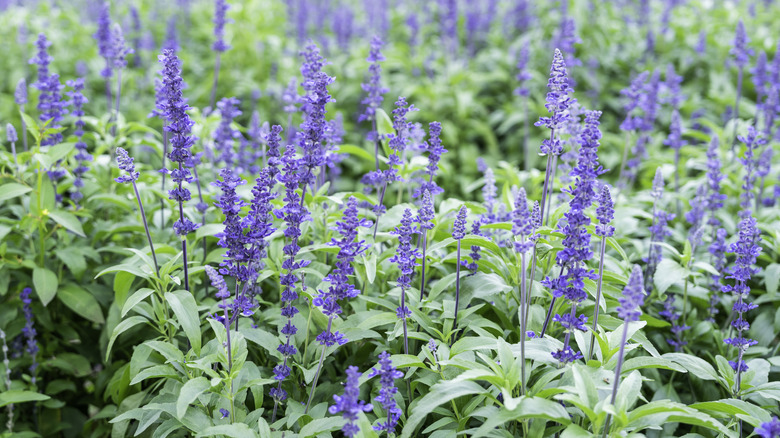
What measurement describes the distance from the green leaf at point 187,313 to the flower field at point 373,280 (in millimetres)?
13

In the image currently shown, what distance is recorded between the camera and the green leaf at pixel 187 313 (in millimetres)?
3348

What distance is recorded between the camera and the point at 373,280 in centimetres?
367

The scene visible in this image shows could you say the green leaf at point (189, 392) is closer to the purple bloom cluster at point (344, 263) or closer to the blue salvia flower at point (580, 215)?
the purple bloom cluster at point (344, 263)

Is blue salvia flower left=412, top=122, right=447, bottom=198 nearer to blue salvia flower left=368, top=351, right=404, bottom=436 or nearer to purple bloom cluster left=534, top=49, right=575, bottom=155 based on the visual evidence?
purple bloom cluster left=534, top=49, right=575, bottom=155

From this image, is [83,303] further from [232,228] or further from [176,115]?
[232,228]

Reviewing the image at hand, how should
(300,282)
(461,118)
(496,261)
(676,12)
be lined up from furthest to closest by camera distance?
1. (676,12)
2. (461,118)
3. (496,261)
4. (300,282)

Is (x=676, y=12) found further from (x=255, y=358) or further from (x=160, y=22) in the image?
(x=255, y=358)

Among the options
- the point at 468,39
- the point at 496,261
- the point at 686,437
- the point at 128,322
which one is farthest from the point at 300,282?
the point at 468,39

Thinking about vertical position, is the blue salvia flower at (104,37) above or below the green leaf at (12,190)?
above

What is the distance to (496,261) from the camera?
13.5 ft

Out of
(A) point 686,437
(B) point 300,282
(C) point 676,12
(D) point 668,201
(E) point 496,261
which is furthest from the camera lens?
(C) point 676,12

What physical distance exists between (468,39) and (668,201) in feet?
17.6

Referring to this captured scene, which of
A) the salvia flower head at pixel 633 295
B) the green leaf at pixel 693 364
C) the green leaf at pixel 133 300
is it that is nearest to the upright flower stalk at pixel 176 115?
the green leaf at pixel 133 300

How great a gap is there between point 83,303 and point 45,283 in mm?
283
